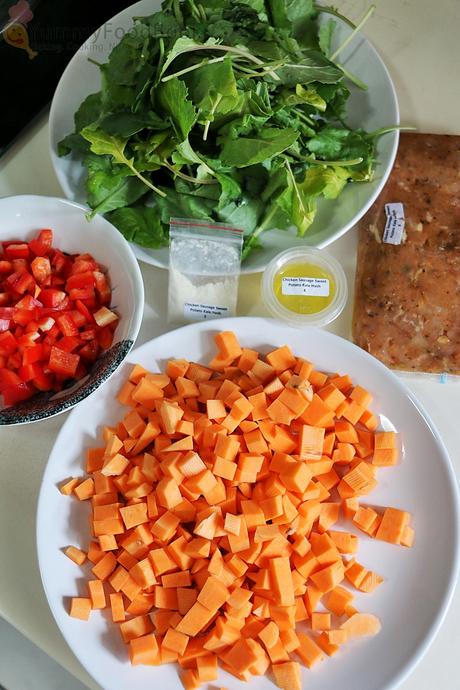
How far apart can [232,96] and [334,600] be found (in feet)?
2.74

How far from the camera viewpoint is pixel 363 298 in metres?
1.32

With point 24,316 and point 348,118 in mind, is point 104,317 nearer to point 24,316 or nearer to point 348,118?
point 24,316

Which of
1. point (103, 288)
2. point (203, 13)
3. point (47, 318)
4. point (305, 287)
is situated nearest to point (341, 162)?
point (305, 287)

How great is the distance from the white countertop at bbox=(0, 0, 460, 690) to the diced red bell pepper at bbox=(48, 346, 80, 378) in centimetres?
14

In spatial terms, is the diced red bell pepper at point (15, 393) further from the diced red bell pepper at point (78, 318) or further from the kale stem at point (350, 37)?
the kale stem at point (350, 37)

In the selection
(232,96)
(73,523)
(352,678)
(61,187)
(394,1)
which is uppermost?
(394,1)

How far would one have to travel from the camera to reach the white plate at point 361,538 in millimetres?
1094

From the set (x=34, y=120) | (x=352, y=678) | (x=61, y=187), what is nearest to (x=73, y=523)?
(x=352, y=678)

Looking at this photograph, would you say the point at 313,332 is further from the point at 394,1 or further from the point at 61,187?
the point at 394,1

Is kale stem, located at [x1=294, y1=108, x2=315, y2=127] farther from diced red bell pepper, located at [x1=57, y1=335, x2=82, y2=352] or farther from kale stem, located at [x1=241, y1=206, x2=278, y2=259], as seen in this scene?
diced red bell pepper, located at [x1=57, y1=335, x2=82, y2=352]

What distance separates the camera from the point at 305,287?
1278mm

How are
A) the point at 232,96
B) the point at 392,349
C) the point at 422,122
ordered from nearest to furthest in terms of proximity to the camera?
the point at 232,96 < the point at 392,349 < the point at 422,122

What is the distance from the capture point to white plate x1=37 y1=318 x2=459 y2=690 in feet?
3.59

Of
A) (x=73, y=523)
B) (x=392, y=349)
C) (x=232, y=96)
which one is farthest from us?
(x=392, y=349)
